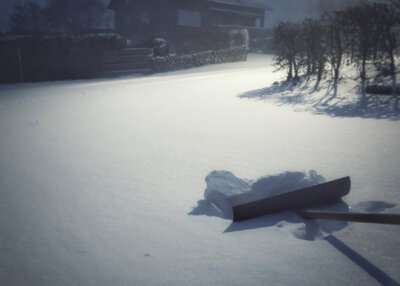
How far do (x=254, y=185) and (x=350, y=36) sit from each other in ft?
27.9

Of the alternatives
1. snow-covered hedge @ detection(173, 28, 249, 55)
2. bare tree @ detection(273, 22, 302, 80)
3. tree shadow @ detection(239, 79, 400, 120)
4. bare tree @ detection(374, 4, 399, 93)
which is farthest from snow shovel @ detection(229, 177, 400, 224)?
snow-covered hedge @ detection(173, 28, 249, 55)

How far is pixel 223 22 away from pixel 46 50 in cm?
2756

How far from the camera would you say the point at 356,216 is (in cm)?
203

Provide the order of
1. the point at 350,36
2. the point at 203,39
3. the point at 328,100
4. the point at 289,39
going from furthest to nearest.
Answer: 1. the point at 203,39
2. the point at 289,39
3. the point at 350,36
4. the point at 328,100

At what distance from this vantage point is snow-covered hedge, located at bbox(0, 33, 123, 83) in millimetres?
11953

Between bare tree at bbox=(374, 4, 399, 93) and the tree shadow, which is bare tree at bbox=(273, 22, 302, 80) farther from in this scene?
bare tree at bbox=(374, 4, 399, 93)

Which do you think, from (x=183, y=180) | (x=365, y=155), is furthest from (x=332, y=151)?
(x=183, y=180)

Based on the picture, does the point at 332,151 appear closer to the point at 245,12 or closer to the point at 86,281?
the point at 86,281

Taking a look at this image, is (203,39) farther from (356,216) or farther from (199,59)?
(356,216)

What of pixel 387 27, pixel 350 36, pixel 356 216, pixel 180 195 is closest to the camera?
pixel 356 216

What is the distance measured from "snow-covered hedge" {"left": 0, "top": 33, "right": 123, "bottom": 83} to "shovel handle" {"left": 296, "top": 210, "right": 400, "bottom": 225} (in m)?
12.9

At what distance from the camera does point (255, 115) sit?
641 centimetres

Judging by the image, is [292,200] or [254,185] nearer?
[292,200]

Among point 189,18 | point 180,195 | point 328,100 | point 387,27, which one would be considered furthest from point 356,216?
point 189,18
